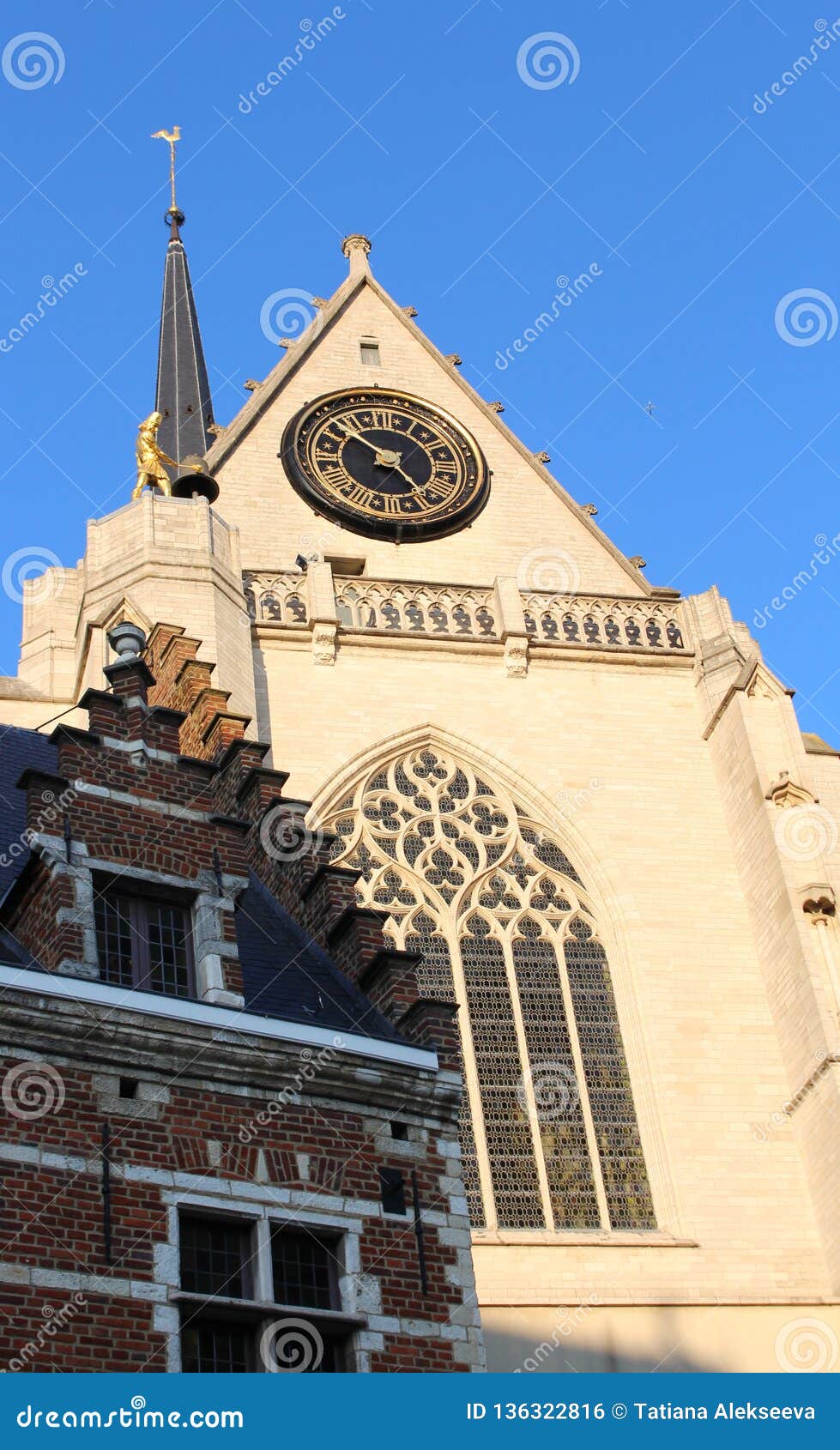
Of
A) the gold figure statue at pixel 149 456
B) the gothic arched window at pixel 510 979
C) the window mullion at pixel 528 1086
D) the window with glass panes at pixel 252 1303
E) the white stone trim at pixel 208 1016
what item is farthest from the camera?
the gold figure statue at pixel 149 456

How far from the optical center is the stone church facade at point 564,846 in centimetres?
1727

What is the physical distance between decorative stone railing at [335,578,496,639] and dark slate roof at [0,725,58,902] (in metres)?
8.39

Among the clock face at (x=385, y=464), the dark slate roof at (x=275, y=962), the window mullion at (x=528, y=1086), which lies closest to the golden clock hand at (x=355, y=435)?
the clock face at (x=385, y=464)

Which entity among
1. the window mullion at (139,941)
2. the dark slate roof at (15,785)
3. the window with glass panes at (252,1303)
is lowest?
the window with glass panes at (252,1303)

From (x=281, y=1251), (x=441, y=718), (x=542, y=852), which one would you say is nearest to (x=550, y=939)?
(x=542, y=852)

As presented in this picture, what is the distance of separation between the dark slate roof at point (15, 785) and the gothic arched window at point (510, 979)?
476 cm

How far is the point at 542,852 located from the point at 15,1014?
1141 cm

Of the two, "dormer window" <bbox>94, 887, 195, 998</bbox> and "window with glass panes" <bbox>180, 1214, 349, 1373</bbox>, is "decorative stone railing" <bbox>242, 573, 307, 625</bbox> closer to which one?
"dormer window" <bbox>94, 887, 195, 998</bbox>

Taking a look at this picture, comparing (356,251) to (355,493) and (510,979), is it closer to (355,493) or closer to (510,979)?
(355,493)

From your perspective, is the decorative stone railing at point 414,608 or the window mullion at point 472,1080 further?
the decorative stone railing at point 414,608

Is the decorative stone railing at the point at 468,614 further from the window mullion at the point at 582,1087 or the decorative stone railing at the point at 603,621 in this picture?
the window mullion at the point at 582,1087

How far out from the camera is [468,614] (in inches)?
873

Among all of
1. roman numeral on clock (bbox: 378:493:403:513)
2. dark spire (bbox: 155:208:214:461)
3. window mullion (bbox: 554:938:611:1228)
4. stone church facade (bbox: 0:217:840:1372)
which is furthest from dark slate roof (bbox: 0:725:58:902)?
dark spire (bbox: 155:208:214:461)

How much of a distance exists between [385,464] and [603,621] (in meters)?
3.52
